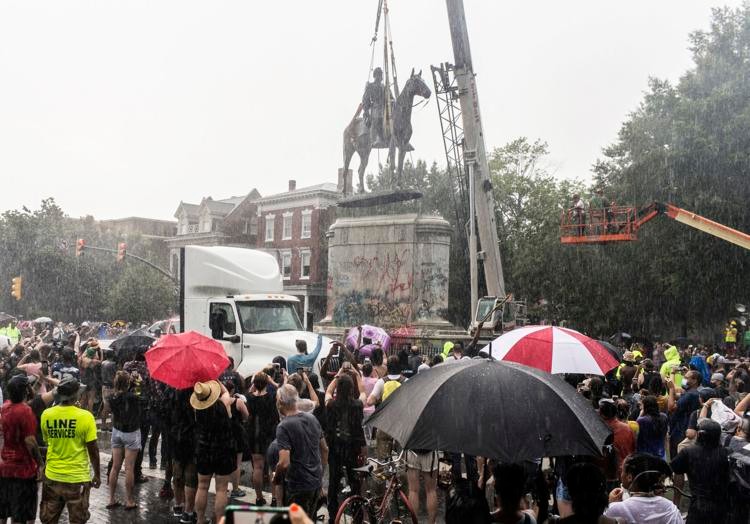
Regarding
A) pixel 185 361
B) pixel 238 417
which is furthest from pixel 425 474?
pixel 185 361

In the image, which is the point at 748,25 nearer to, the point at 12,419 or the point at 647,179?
the point at 647,179

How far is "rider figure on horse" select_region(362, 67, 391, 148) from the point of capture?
960 inches

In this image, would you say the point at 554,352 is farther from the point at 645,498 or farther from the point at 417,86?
the point at 417,86

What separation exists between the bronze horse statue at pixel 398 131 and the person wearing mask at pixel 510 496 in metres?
20.1

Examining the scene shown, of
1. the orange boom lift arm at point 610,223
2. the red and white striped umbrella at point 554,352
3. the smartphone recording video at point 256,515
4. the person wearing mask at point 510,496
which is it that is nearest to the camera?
the smartphone recording video at point 256,515

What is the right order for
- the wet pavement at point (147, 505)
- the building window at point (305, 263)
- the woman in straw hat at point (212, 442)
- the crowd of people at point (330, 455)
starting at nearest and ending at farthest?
the crowd of people at point (330, 455), the woman in straw hat at point (212, 442), the wet pavement at point (147, 505), the building window at point (305, 263)

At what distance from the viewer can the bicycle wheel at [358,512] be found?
23.3 ft

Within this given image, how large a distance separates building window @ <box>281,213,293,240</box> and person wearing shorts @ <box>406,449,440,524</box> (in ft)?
159

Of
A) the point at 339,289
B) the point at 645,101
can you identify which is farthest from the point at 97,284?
the point at 645,101

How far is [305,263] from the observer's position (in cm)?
5469

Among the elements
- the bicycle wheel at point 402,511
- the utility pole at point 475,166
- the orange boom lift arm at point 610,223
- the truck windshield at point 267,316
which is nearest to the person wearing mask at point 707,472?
the bicycle wheel at point 402,511

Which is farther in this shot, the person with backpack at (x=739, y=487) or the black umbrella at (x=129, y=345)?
the black umbrella at (x=129, y=345)

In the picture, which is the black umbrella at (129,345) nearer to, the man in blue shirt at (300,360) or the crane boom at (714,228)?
the man in blue shirt at (300,360)

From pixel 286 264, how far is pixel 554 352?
157ft
